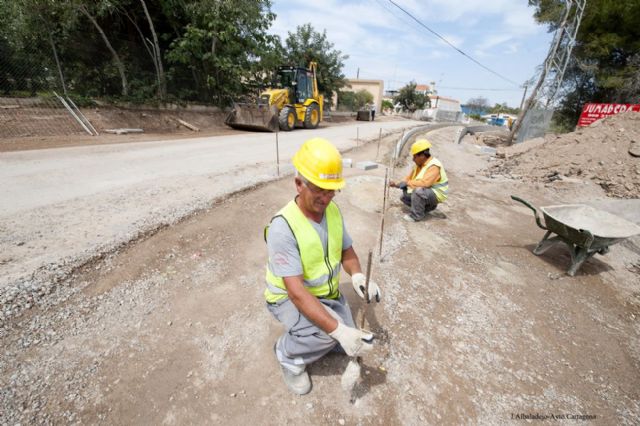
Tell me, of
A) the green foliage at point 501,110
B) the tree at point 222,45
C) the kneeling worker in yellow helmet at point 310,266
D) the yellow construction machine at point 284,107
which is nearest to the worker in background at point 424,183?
the kneeling worker in yellow helmet at point 310,266

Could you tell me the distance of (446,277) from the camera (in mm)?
3098

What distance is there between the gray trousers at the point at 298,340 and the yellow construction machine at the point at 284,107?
10431 mm

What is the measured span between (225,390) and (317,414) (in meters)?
0.61

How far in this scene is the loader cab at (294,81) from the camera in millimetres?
14367

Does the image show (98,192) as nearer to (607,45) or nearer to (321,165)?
(321,165)

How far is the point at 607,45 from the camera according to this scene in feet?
48.1

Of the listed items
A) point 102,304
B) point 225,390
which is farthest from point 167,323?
point 225,390

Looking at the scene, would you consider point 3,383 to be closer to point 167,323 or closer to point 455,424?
point 167,323

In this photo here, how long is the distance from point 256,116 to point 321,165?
1239 cm

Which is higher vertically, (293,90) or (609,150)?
(293,90)

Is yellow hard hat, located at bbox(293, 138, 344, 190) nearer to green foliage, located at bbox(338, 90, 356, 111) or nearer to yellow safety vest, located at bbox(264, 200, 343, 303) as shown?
yellow safety vest, located at bbox(264, 200, 343, 303)

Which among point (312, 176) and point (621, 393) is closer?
point (312, 176)

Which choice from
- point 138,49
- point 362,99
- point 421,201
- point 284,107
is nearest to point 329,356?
point 421,201

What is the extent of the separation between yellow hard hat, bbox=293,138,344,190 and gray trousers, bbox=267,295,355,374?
2.73 ft
